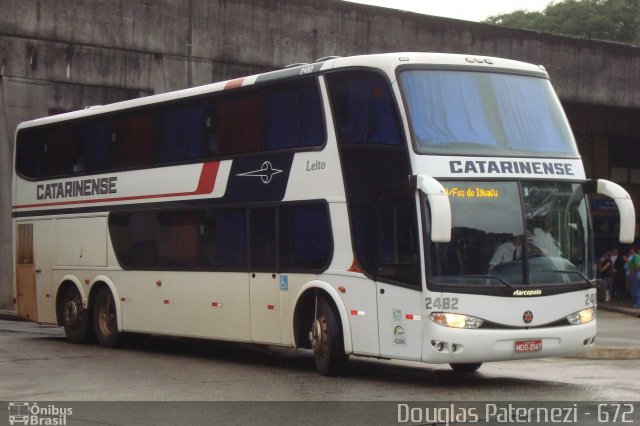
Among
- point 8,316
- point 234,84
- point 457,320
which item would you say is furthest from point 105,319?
point 8,316

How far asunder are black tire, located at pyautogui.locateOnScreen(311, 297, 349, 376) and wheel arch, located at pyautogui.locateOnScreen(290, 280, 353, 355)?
4.1 inches

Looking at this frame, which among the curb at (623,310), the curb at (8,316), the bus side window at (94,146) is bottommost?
the curb at (623,310)

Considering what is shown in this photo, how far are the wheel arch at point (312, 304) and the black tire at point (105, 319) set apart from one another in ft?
17.5

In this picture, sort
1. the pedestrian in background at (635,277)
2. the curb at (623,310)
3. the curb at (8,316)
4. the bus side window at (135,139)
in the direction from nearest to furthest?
1. the bus side window at (135,139)
2. the curb at (8,316)
3. the curb at (623,310)
4. the pedestrian in background at (635,277)

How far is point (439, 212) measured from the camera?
1295cm

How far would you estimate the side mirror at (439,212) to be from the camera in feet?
42.2

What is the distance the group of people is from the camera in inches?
1350

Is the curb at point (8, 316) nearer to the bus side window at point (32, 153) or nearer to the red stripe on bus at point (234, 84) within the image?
the bus side window at point (32, 153)

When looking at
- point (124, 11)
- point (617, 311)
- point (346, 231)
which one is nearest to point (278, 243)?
point (346, 231)

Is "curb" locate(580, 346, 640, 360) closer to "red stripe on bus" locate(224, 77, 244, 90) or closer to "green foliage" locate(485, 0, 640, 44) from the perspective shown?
"red stripe on bus" locate(224, 77, 244, 90)

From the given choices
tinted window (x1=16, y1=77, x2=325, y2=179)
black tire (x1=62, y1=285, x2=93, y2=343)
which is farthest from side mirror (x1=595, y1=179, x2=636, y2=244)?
black tire (x1=62, y1=285, x2=93, y2=343)

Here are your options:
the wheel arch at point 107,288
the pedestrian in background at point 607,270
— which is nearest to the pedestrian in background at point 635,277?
the pedestrian in background at point 607,270

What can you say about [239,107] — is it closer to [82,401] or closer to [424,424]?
[82,401]

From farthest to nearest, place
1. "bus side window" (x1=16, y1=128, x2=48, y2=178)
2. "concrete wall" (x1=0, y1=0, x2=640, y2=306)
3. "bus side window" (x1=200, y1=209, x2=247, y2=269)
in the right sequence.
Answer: "concrete wall" (x1=0, y1=0, x2=640, y2=306)
"bus side window" (x1=16, y1=128, x2=48, y2=178)
"bus side window" (x1=200, y1=209, x2=247, y2=269)
